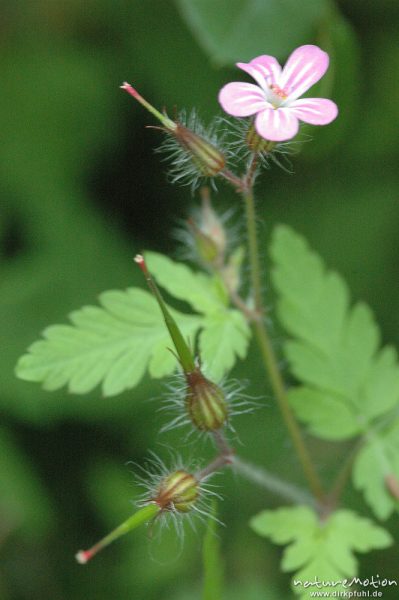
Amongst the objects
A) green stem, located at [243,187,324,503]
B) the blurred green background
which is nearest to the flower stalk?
green stem, located at [243,187,324,503]

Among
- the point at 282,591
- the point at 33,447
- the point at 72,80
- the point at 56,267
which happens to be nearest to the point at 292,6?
the point at 72,80

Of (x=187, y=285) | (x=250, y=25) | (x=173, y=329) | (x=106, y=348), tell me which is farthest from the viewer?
(x=250, y=25)

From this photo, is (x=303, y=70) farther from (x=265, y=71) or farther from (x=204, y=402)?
(x=204, y=402)

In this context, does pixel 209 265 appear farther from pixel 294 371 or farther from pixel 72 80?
pixel 72 80

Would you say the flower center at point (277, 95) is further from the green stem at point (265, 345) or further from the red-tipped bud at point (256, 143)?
the green stem at point (265, 345)

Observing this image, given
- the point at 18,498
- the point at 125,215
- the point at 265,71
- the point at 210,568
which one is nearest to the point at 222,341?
the point at 210,568

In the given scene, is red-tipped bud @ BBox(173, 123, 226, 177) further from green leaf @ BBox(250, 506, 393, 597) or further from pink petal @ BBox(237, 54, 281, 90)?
green leaf @ BBox(250, 506, 393, 597)

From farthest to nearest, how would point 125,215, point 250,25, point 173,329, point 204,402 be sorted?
1. point 125,215
2. point 250,25
3. point 204,402
4. point 173,329
